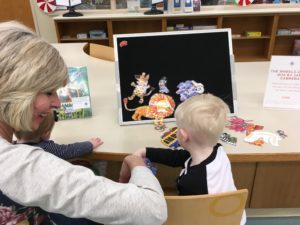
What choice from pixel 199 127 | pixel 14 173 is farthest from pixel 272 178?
pixel 14 173

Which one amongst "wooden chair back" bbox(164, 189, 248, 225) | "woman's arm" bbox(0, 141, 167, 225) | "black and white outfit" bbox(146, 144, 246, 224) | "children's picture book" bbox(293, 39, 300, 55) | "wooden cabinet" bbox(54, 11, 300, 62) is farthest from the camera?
"children's picture book" bbox(293, 39, 300, 55)

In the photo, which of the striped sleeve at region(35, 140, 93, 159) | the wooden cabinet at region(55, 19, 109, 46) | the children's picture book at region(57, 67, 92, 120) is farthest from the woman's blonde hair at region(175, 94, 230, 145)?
the wooden cabinet at region(55, 19, 109, 46)

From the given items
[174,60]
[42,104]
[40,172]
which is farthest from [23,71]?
[174,60]

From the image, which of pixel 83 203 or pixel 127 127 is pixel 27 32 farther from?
pixel 127 127

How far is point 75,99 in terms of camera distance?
1275 millimetres

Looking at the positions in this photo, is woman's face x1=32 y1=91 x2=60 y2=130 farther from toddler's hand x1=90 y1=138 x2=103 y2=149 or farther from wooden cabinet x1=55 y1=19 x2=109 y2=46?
wooden cabinet x1=55 y1=19 x2=109 y2=46

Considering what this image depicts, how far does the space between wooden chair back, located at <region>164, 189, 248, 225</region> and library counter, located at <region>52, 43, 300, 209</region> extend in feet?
1.02

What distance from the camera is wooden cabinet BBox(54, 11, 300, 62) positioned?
3793 mm

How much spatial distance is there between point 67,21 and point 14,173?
3.54 m

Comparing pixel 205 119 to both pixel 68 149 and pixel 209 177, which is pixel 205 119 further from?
pixel 68 149

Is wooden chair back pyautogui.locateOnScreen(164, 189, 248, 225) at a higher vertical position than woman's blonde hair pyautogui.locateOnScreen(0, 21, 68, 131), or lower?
lower

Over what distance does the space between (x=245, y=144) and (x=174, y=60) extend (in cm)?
46

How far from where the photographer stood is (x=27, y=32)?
685 millimetres

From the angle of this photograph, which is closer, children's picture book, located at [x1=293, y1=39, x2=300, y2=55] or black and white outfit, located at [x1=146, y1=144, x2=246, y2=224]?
black and white outfit, located at [x1=146, y1=144, x2=246, y2=224]
